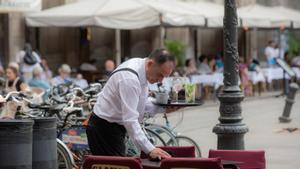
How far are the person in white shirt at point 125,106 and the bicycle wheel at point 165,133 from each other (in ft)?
13.2

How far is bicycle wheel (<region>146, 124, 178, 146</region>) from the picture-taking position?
1122 cm

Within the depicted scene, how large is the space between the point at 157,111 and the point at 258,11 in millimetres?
24192

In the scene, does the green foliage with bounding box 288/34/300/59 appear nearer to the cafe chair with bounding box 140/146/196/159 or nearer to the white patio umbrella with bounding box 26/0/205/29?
the white patio umbrella with bounding box 26/0/205/29

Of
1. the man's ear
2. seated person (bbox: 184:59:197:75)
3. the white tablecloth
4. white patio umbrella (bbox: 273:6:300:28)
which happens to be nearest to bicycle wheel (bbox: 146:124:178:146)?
the man's ear

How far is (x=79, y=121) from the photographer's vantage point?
10.9 metres

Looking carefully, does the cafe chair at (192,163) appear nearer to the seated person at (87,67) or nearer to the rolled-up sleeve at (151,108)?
the rolled-up sleeve at (151,108)

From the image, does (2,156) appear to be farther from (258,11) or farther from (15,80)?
(258,11)

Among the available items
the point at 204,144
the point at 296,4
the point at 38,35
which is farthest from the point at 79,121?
the point at 296,4

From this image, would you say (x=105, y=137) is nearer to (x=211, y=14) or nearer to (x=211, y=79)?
(x=211, y=79)

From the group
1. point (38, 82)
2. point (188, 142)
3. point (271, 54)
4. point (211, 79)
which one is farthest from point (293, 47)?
point (188, 142)

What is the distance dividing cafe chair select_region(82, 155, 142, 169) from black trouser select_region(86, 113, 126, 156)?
0.60 meters

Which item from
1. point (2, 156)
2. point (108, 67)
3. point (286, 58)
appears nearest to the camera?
point (2, 156)

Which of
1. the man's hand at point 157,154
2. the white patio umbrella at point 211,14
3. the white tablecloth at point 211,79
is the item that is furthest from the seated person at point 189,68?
the man's hand at point 157,154

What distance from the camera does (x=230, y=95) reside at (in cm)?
1024
